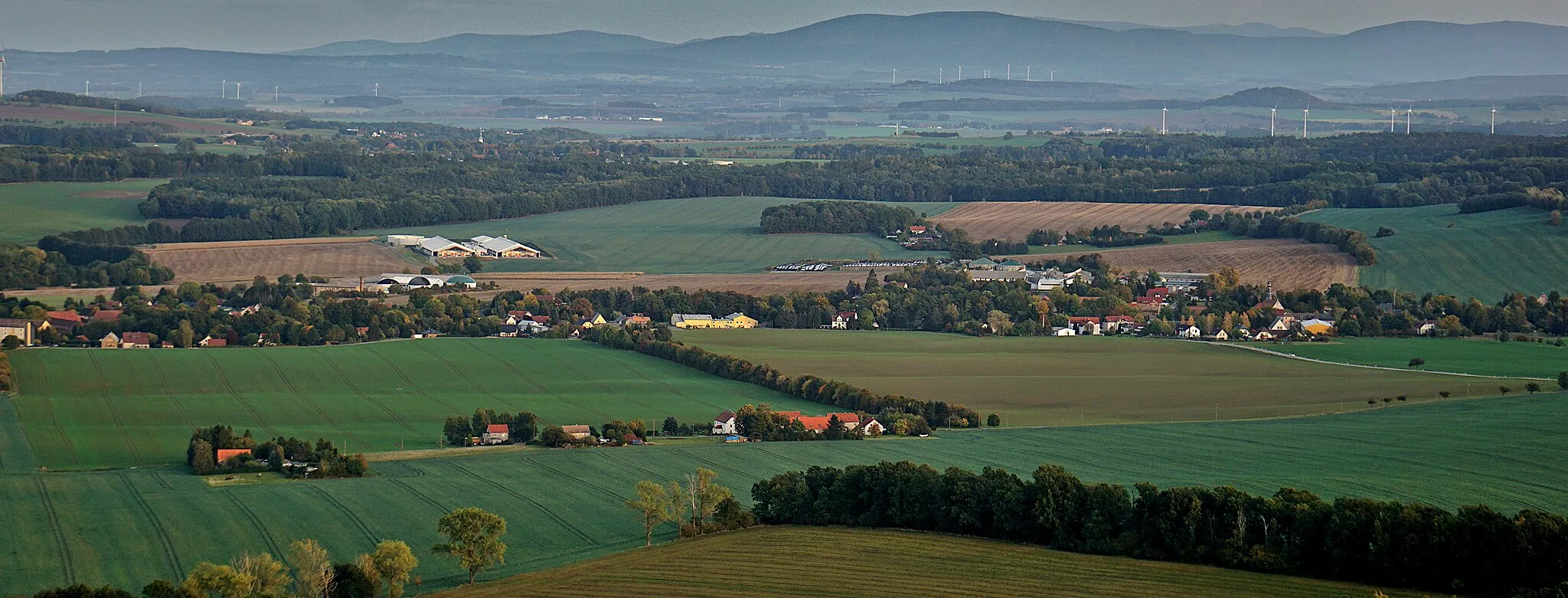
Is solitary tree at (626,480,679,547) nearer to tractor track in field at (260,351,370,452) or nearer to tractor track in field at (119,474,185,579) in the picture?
tractor track in field at (119,474,185,579)

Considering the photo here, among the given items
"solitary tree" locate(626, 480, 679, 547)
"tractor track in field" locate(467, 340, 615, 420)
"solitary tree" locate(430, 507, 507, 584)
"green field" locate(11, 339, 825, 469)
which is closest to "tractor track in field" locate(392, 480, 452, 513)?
"solitary tree" locate(626, 480, 679, 547)

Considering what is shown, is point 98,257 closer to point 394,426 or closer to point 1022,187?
point 394,426

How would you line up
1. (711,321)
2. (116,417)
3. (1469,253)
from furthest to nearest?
(1469,253)
(711,321)
(116,417)

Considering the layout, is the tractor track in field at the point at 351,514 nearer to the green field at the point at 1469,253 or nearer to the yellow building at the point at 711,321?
the yellow building at the point at 711,321

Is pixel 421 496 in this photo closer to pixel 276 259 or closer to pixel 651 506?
pixel 651 506

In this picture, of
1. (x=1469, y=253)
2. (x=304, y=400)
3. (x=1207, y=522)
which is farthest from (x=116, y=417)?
(x=1469, y=253)

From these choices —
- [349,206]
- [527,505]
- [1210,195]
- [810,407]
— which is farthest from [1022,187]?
[527,505]

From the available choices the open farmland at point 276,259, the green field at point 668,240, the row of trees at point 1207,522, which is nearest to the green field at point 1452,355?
the row of trees at point 1207,522
